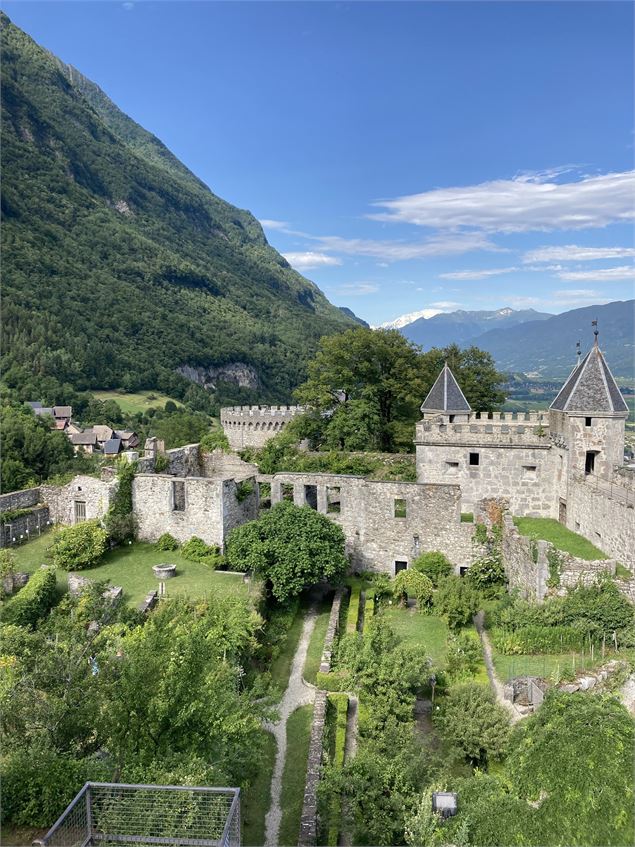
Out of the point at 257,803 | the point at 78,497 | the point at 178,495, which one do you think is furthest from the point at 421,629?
the point at 78,497

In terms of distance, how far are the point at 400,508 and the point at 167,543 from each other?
9786mm

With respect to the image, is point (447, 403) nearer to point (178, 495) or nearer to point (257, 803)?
point (178, 495)

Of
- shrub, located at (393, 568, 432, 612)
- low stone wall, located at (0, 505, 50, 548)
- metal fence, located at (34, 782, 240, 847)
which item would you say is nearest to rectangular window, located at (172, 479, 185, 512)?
low stone wall, located at (0, 505, 50, 548)

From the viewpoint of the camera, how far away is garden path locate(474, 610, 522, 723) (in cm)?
1588

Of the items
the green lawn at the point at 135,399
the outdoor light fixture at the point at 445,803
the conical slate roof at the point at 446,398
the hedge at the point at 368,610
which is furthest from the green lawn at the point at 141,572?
the green lawn at the point at 135,399

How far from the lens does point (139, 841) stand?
7.32 metres

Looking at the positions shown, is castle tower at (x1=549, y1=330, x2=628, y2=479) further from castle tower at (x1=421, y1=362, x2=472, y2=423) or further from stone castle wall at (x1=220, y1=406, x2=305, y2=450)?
stone castle wall at (x1=220, y1=406, x2=305, y2=450)

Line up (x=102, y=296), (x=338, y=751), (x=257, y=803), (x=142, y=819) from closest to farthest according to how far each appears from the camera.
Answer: (x=142, y=819) < (x=257, y=803) < (x=338, y=751) < (x=102, y=296)

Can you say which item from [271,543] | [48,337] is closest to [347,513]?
[271,543]

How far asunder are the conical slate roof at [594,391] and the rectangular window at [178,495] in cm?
1563

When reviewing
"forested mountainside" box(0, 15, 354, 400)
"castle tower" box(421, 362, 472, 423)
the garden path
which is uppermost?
"forested mountainside" box(0, 15, 354, 400)

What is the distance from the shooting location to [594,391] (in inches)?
902

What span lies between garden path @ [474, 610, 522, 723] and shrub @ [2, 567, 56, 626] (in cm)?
1383

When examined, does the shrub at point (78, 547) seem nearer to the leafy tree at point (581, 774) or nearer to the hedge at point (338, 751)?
the hedge at point (338, 751)
